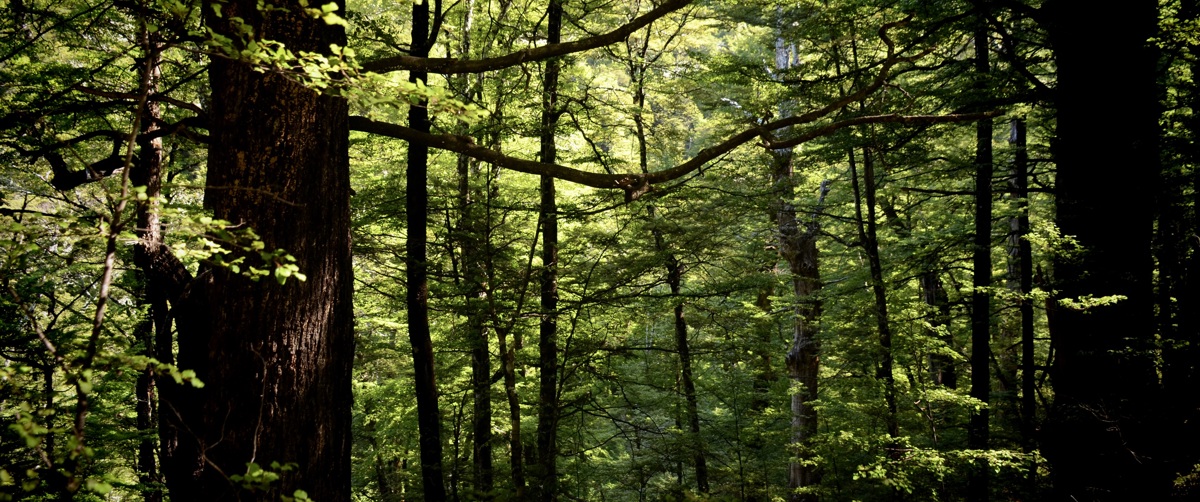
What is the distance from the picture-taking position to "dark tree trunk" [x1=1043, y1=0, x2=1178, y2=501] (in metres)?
4.42

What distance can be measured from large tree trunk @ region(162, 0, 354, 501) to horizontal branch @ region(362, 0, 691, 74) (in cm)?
39

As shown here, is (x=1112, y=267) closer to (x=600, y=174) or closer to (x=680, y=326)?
(x=600, y=174)

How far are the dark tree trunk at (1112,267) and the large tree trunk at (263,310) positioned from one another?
5561 millimetres

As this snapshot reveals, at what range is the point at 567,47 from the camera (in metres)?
3.40

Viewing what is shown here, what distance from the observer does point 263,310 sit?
8.78 ft

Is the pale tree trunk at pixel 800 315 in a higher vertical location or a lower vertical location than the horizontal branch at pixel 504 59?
lower

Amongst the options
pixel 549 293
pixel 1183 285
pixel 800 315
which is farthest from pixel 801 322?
pixel 1183 285

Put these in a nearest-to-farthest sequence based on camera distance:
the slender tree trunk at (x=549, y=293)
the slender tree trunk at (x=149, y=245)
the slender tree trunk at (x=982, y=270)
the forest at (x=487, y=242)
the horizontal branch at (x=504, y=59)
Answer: the slender tree trunk at (x=149, y=245) → the forest at (x=487, y=242) → the horizontal branch at (x=504, y=59) → the slender tree trunk at (x=982, y=270) → the slender tree trunk at (x=549, y=293)

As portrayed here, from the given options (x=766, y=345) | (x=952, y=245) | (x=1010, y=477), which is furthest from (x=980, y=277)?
(x=766, y=345)

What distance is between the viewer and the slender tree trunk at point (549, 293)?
6.89 m

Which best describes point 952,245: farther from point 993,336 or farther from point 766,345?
point 993,336

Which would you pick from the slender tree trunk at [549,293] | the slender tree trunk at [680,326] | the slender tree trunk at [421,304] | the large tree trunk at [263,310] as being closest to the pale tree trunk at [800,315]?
the slender tree trunk at [680,326]

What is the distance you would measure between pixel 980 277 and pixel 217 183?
797 centimetres

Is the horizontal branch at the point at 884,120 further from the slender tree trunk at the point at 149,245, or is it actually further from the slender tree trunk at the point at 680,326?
the slender tree trunk at the point at 680,326
